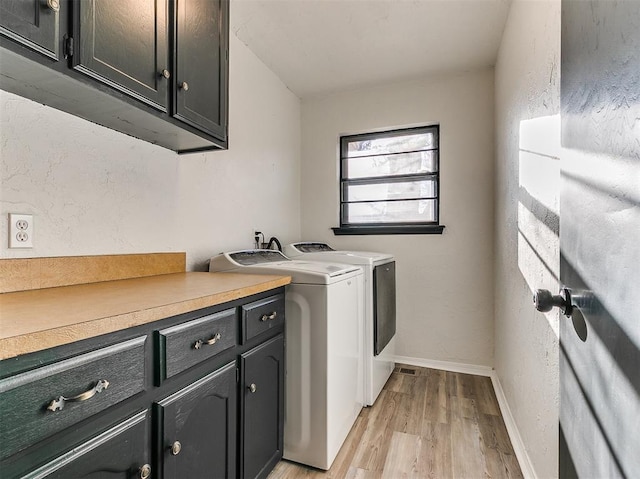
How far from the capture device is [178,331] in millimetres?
937

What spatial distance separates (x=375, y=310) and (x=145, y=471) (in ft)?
5.21

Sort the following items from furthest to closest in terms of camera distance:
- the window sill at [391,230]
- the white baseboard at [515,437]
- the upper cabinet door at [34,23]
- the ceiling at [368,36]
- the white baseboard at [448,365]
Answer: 1. the window sill at [391,230]
2. the white baseboard at [448,365]
3. the ceiling at [368,36]
4. the white baseboard at [515,437]
5. the upper cabinet door at [34,23]

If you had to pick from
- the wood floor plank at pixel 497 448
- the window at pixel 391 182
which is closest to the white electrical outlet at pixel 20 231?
the wood floor plank at pixel 497 448

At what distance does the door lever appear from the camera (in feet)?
2.23

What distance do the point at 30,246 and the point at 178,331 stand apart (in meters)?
0.67

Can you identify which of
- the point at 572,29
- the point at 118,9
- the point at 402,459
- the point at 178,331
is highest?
the point at 118,9

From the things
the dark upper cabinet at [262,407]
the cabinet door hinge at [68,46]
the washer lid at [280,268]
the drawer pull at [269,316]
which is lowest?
the dark upper cabinet at [262,407]

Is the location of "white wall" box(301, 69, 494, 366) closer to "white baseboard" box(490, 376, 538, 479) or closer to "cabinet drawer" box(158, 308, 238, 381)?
"white baseboard" box(490, 376, 538, 479)

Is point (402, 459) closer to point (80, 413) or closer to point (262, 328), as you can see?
point (262, 328)

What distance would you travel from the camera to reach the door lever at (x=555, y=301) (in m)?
0.68

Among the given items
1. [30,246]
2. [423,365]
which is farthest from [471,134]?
[30,246]

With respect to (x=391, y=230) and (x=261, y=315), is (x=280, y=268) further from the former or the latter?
(x=391, y=230)

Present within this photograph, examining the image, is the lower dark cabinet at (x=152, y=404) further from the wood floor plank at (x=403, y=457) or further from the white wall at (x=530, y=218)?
the white wall at (x=530, y=218)

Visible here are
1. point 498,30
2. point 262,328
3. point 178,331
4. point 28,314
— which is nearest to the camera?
point 28,314
